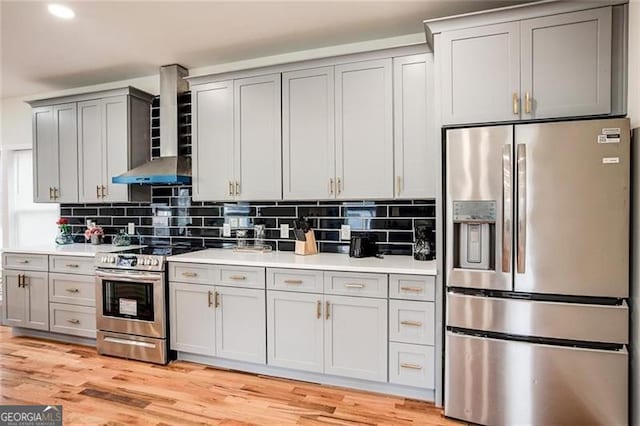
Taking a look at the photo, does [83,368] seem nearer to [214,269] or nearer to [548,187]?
[214,269]

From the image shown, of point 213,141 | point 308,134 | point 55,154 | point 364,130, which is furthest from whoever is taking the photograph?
point 55,154

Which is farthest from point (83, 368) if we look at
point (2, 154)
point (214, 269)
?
point (2, 154)

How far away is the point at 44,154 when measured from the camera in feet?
13.2

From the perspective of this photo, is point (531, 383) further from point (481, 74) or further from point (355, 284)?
point (481, 74)

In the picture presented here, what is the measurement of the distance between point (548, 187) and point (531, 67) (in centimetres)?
72

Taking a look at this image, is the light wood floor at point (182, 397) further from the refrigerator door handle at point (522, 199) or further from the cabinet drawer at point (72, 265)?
the refrigerator door handle at point (522, 199)

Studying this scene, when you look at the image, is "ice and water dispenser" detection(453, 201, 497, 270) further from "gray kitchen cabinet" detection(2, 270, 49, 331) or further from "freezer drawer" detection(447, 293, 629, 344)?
"gray kitchen cabinet" detection(2, 270, 49, 331)

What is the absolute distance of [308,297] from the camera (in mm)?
2682

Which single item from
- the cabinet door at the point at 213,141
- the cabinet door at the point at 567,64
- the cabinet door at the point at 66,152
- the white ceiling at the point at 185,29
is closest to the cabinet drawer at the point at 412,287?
the cabinet door at the point at 567,64

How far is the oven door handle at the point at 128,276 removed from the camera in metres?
3.07

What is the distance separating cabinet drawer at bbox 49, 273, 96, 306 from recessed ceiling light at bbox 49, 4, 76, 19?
2.11m

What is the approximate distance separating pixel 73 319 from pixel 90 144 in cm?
172

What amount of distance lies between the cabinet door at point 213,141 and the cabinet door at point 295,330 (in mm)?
1085

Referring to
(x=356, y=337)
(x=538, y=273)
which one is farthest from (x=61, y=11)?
(x=538, y=273)
